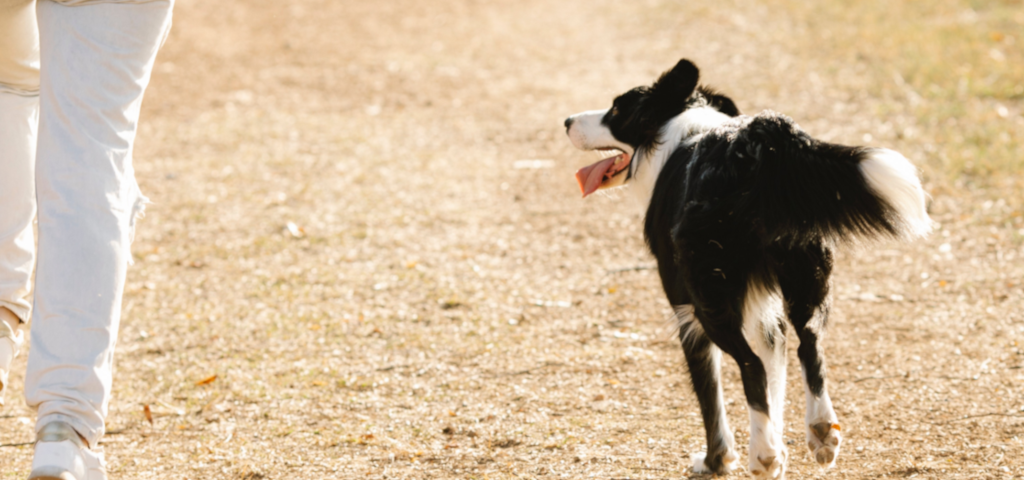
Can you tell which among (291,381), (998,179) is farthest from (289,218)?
(998,179)

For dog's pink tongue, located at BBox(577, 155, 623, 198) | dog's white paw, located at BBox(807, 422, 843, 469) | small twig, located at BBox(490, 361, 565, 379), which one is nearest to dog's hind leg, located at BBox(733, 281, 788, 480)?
dog's white paw, located at BBox(807, 422, 843, 469)

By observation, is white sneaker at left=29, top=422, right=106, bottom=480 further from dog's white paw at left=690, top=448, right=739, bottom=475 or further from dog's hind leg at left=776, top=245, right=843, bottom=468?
dog's hind leg at left=776, top=245, right=843, bottom=468

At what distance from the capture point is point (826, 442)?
285 centimetres

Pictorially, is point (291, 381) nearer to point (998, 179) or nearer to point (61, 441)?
point (61, 441)

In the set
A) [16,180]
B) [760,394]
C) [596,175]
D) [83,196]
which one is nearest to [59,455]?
[83,196]

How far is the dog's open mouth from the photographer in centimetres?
349

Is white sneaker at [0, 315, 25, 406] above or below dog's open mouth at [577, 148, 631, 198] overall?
below

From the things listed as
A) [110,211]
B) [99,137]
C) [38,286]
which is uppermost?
[99,137]

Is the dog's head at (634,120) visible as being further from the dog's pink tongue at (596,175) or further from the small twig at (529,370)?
the small twig at (529,370)

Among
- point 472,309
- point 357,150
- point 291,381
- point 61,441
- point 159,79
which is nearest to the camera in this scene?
point 61,441

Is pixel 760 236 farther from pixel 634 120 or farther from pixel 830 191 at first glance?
pixel 634 120

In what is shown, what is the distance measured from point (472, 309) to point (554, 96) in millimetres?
4579

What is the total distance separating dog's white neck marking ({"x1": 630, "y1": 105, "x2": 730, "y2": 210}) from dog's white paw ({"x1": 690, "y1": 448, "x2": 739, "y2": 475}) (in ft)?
2.94

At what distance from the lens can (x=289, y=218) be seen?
19.6 feet
